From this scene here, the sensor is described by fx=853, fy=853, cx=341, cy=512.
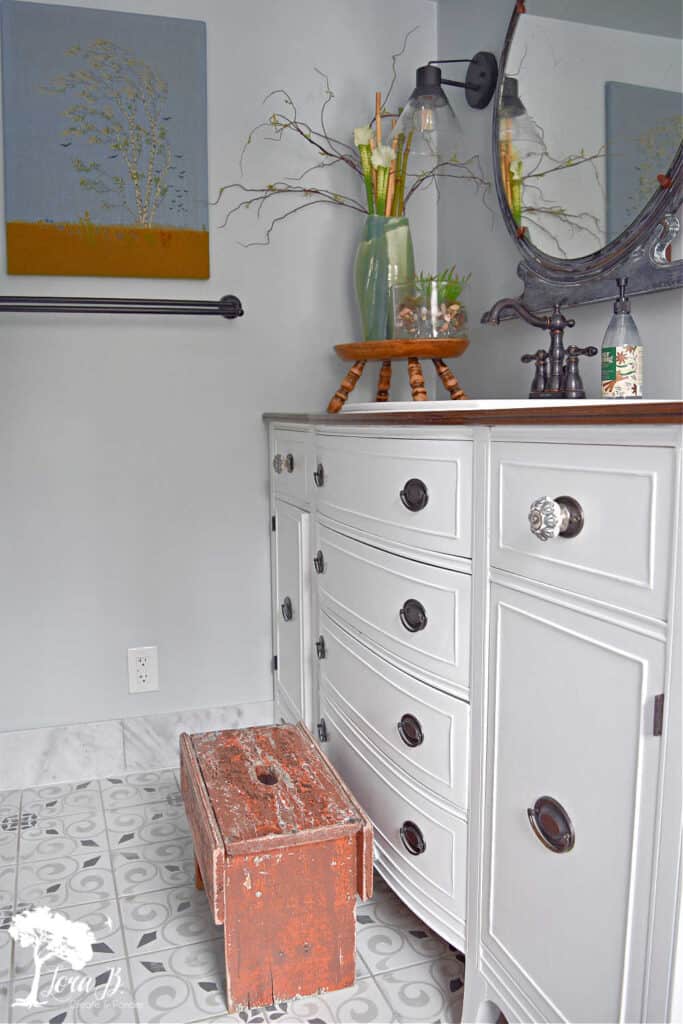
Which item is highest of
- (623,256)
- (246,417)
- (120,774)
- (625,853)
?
(623,256)

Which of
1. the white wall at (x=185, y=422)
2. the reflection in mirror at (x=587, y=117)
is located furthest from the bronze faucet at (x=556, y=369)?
the white wall at (x=185, y=422)

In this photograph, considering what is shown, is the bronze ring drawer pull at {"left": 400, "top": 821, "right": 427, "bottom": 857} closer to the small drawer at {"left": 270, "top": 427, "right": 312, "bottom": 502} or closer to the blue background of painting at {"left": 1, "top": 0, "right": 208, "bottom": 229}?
the small drawer at {"left": 270, "top": 427, "right": 312, "bottom": 502}

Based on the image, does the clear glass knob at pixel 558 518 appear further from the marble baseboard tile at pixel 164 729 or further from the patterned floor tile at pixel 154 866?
the marble baseboard tile at pixel 164 729

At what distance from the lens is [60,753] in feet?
6.55

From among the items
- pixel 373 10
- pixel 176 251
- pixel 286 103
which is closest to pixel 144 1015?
pixel 176 251

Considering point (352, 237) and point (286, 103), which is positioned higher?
point (286, 103)

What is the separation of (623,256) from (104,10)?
4.23 feet

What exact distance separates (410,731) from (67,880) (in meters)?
0.77

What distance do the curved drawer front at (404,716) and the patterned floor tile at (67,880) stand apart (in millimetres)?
541

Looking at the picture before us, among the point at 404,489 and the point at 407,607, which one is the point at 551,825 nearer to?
the point at 407,607

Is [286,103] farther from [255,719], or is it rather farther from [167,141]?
[255,719]

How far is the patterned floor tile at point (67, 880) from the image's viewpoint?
1.52 m

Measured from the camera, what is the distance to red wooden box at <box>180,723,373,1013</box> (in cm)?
118

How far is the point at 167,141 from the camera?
1.93 meters
